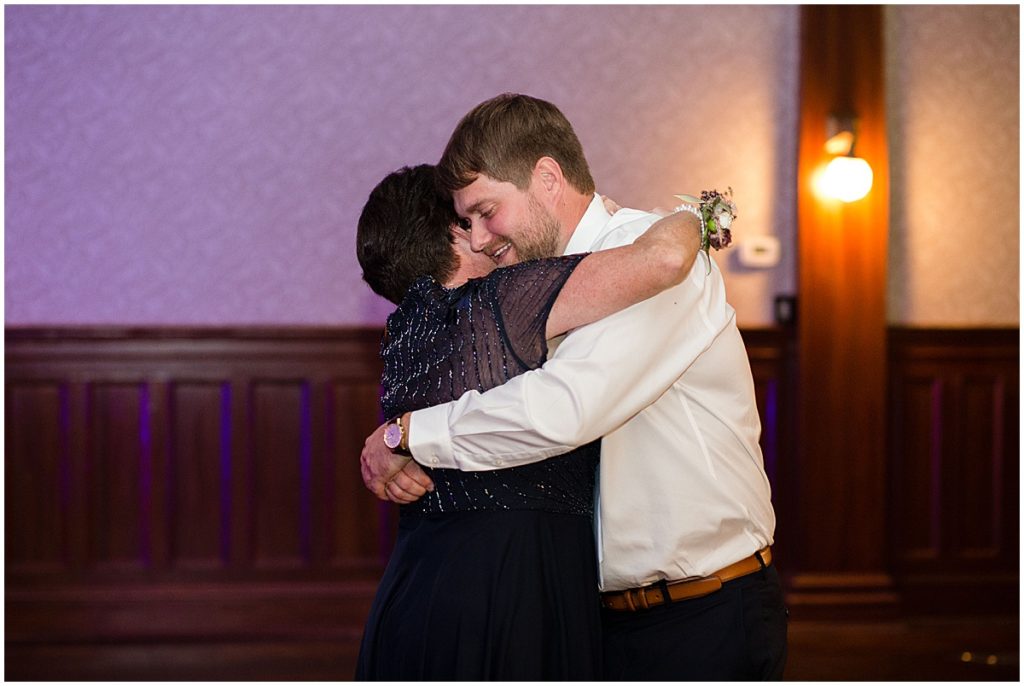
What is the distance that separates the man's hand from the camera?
1524 millimetres

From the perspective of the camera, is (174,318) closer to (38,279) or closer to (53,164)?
(38,279)

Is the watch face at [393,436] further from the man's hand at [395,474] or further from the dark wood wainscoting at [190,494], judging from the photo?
the dark wood wainscoting at [190,494]

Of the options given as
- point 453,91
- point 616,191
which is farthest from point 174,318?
point 616,191

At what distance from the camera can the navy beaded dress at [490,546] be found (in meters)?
1.44

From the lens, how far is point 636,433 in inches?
61.2

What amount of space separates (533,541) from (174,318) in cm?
272

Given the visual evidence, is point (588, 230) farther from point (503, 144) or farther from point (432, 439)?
point (432, 439)

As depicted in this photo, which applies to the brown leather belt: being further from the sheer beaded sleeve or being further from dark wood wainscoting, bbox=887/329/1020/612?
dark wood wainscoting, bbox=887/329/1020/612

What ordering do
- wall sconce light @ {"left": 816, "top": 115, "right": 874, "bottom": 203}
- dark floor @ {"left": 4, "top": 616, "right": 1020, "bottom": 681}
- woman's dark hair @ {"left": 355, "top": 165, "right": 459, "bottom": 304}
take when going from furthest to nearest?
wall sconce light @ {"left": 816, "top": 115, "right": 874, "bottom": 203}, dark floor @ {"left": 4, "top": 616, "right": 1020, "bottom": 681}, woman's dark hair @ {"left": 355, "top": 165, "right": 459, "bottom": 304}

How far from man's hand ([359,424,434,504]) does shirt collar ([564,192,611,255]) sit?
0.46 metres

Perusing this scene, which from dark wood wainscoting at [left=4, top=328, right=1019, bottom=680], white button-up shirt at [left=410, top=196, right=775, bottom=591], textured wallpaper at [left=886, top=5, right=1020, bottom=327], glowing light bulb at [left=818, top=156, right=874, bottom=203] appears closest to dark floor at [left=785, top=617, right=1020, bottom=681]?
dark wood wainscoting at [left=4, top=328, right=1019, bottom=680]

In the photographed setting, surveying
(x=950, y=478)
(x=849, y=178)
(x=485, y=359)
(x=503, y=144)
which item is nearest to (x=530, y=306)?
(x=485, y=359)

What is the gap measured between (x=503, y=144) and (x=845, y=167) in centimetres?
257

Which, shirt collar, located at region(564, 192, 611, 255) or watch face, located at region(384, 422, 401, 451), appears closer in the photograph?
watch face, located at region(384, 422, 401, 451)
